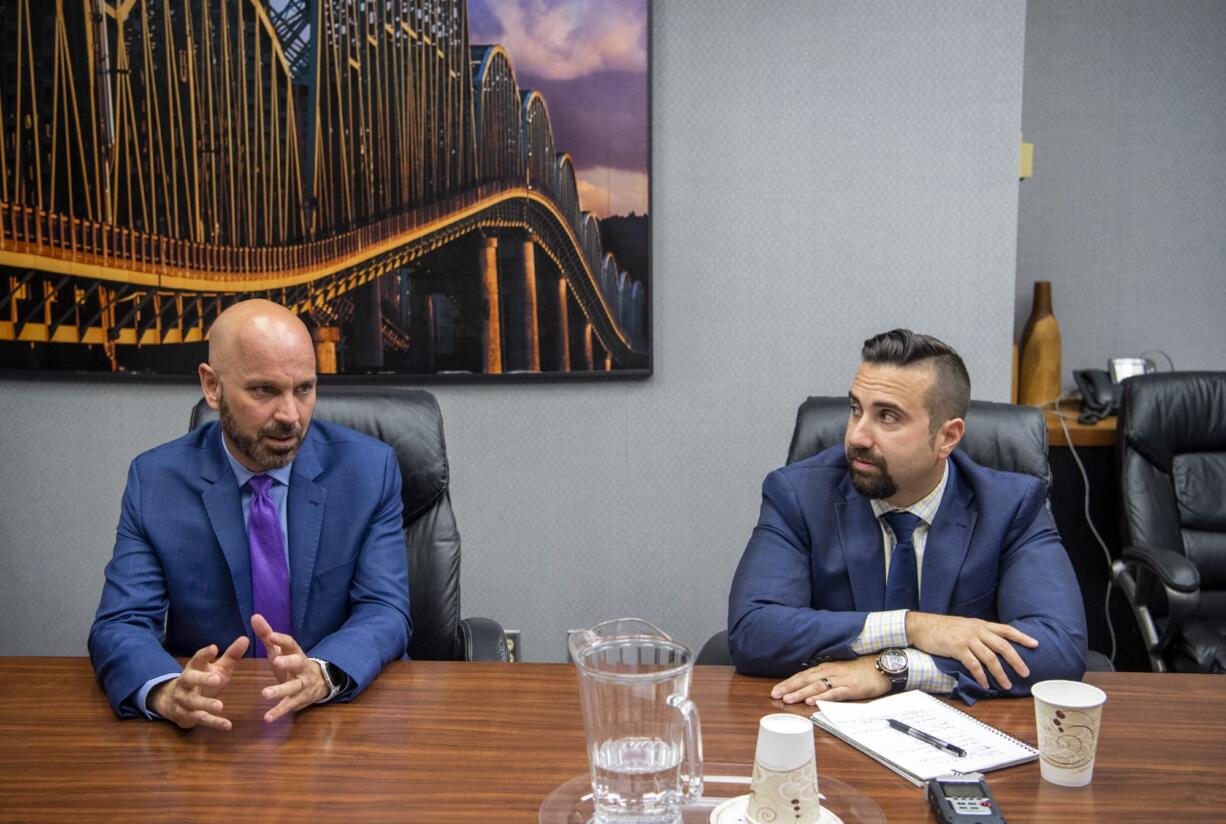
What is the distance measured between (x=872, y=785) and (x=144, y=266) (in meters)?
2.39

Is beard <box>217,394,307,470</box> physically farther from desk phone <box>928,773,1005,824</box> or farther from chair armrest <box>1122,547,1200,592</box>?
chair armrest <box>1122,547,1200,592</box>

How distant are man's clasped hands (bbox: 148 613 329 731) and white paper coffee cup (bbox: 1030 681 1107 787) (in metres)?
0.90

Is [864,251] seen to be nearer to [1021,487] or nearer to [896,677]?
[1021,487]

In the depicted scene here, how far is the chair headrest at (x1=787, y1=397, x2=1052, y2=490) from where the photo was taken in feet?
6.24

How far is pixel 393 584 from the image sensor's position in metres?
1.72

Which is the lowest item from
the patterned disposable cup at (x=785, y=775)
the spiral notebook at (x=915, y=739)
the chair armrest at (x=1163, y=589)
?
the chair armrest at (x=1163, y=589)

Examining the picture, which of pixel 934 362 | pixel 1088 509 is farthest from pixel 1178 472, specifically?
pixel 934 362

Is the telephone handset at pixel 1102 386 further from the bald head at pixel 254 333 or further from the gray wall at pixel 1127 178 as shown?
the bald head at pixel 254 333

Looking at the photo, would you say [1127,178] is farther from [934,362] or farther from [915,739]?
[915,739]

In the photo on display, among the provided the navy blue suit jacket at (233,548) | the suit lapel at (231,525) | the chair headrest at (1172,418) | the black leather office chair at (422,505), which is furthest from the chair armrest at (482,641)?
the chair headrest at (1172,418)

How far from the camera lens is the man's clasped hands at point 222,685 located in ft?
4.11

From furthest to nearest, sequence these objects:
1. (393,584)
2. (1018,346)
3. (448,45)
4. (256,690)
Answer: (1018,346) < (448,45) < (393,584) < (256,690)

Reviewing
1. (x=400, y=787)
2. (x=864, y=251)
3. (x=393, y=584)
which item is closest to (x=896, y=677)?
(x=400, y=787)

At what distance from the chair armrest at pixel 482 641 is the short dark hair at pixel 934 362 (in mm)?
839
